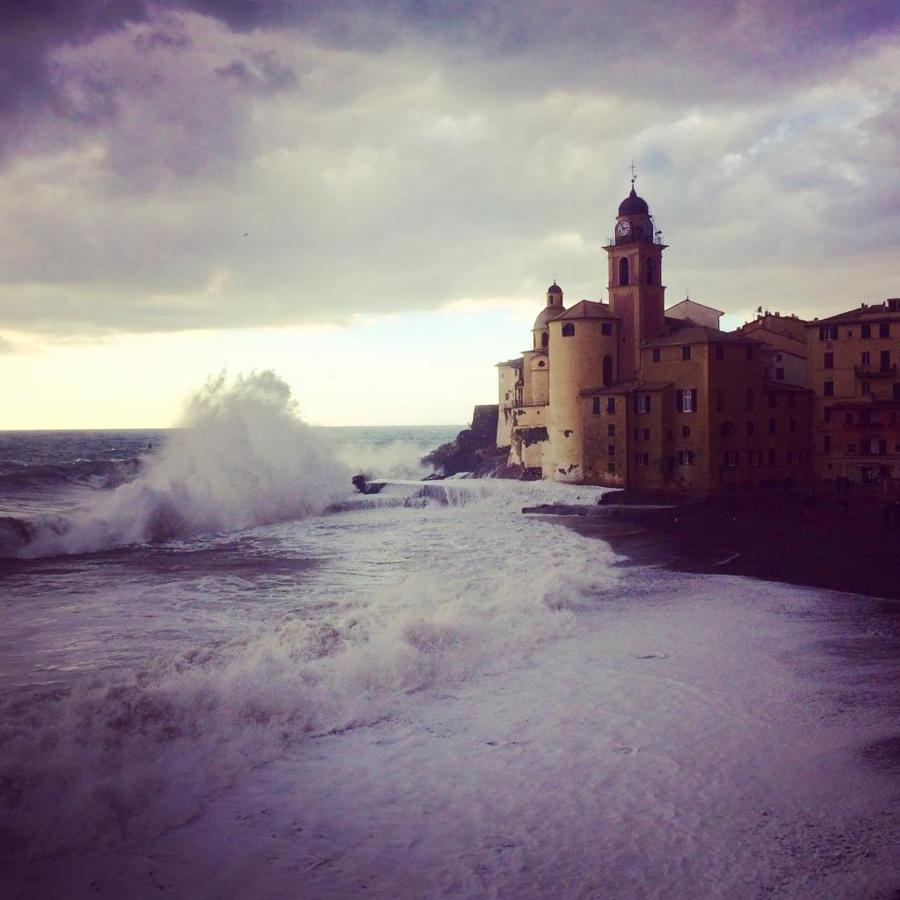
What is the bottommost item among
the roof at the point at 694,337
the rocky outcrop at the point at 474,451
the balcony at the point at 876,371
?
the rocky outcrop at the point at 474,451

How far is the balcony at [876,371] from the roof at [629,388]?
29.8 ft

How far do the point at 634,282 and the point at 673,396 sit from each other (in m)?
6.36

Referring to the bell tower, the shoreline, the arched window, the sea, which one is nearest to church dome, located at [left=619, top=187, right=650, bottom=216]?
the bell tower

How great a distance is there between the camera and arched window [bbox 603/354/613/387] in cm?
4103

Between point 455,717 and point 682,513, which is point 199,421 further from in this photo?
point 455,717

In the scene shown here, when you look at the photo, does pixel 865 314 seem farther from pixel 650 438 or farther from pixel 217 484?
pixel 217 484

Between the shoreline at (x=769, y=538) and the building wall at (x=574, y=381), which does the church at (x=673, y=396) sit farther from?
the shoreline at (x=769, y=538)

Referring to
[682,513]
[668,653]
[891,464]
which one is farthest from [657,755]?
[891,464]

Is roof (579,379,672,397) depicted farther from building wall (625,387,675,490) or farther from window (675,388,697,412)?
window (675,388,697,412)

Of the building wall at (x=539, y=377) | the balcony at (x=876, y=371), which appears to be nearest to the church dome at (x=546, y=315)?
the building wall at (x=539, y=377)

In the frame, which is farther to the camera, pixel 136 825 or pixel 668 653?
pixel 668 653

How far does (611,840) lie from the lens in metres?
7.23

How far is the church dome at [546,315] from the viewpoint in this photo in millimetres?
50750

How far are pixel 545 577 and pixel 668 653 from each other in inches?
236
